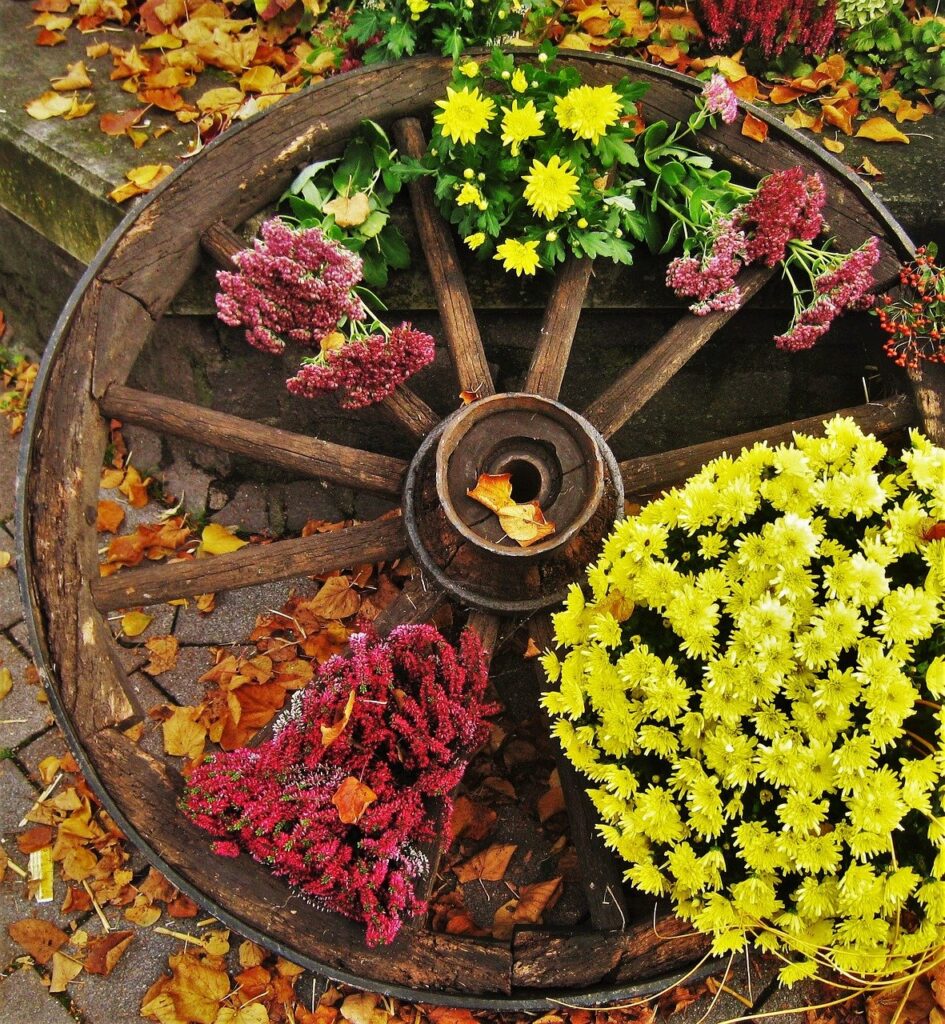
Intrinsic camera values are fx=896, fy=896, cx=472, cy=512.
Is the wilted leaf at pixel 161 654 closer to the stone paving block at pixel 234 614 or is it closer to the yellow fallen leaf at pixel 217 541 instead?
the stone paving block at pixel 234 614

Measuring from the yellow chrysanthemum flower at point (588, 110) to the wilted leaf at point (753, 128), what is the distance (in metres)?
0.38

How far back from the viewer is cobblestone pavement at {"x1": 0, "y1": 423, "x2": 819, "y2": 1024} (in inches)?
81.3

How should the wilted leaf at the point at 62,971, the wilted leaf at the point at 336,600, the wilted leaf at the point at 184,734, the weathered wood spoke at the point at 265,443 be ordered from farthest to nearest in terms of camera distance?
1. the wilted leaf at the point at 336,600
2. the wilted leaf at the point at 184,734
3. the wilted leaf at the point at 62,971
4. the weathered wood spoke at the point at 265,443

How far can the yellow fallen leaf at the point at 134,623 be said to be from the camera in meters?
2.63

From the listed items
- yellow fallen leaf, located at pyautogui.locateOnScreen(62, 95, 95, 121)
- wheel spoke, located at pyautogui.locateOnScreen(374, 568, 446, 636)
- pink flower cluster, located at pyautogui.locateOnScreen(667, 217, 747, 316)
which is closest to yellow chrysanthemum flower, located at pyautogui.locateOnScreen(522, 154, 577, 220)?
pink flower cluster, located at pyautogui.locateOnScreen(667, 217, 747, 316)

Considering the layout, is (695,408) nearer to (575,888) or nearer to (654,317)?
(654,317)

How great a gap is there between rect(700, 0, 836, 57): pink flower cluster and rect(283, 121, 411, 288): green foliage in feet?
3.90

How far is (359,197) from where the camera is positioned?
6.95 ft

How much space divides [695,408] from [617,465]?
0.76 m

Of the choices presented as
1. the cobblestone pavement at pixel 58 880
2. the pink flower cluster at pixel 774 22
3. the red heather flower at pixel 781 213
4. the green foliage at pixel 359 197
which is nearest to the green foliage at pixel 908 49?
the pink flower cluster at pixel 774 22

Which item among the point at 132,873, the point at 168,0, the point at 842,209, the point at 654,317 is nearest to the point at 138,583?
the point at 132,873

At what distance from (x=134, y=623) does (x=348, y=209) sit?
1361 mm

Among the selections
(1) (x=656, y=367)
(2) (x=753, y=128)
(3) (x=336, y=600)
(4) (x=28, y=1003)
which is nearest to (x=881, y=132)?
(2) (x=753, y=128)

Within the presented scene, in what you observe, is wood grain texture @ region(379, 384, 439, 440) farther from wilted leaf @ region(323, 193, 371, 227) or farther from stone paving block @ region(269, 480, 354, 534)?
stone paving block @ region(269, 480, 354, 534)
